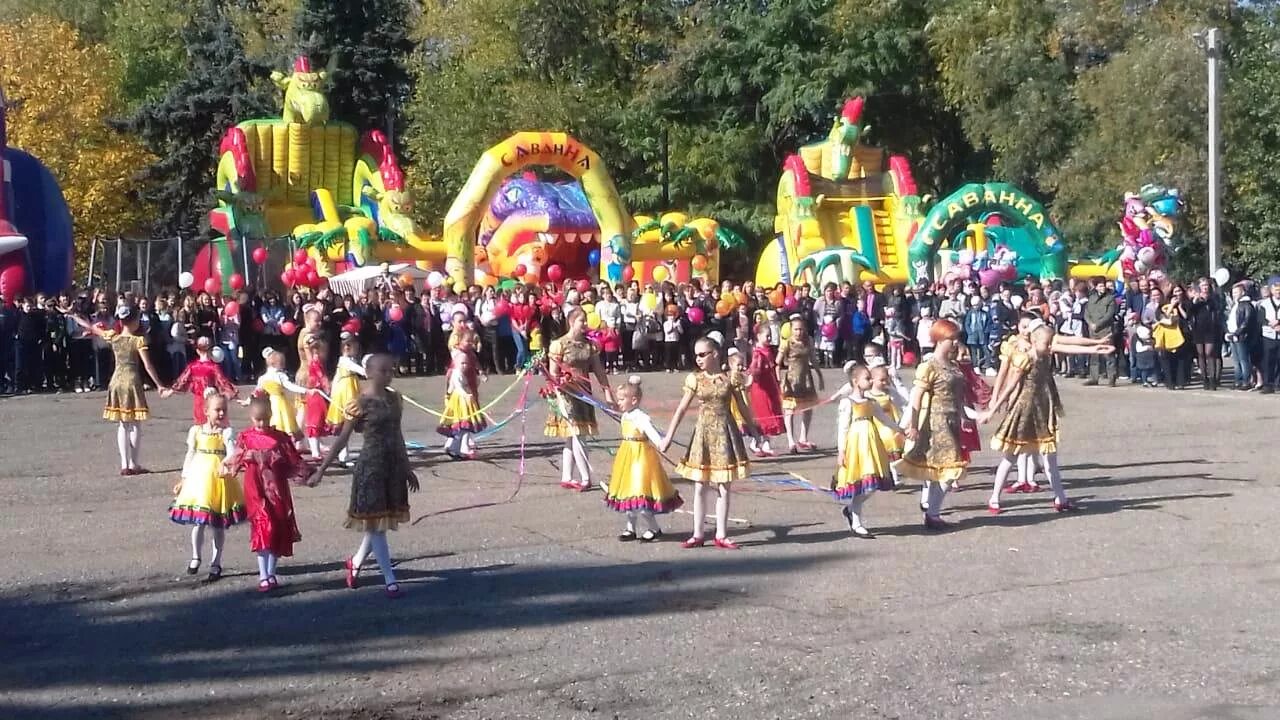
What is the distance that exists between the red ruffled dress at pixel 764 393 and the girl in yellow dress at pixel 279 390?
4.22 m

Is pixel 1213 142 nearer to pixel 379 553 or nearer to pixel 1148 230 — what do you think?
pixel 1148 230

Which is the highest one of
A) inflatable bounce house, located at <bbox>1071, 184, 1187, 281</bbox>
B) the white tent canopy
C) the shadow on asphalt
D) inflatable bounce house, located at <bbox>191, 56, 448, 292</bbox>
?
inflatable bounce house, located at <bbox>191, 56, 448, 292</bbox>

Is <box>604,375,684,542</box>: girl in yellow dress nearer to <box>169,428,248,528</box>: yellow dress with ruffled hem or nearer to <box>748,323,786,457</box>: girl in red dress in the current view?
<box>169,428,248,528</box>: yellow dress with ruffled hem

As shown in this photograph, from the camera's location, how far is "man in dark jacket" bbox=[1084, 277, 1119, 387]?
21875 mm

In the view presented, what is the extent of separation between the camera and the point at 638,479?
9.91 metres

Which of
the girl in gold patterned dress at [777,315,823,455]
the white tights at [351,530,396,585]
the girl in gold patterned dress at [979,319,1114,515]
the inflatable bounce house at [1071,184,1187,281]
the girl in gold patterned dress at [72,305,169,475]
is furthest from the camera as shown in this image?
the inflatable bounce house at [1071,184,1187,281]

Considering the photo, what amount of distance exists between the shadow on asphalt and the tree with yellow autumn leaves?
3537 centimetres

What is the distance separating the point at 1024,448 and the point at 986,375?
12946 mm

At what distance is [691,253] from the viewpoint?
118 feet

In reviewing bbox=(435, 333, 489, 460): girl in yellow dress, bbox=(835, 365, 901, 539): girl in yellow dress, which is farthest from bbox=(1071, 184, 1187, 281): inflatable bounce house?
bbox=(835, 365, 901, 539): girl in yellow dress

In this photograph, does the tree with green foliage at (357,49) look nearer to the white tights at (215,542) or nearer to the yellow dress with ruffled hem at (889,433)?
the yellow dress with ruffled hem at (889,433)

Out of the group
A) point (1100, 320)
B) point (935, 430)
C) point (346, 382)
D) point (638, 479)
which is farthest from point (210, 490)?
point (1100, 320)

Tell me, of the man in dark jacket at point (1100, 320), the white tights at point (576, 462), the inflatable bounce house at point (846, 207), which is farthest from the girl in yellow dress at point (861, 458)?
the inflatable bounce house at point (846, 207)

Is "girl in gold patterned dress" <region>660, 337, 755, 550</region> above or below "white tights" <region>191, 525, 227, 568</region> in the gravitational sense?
above
